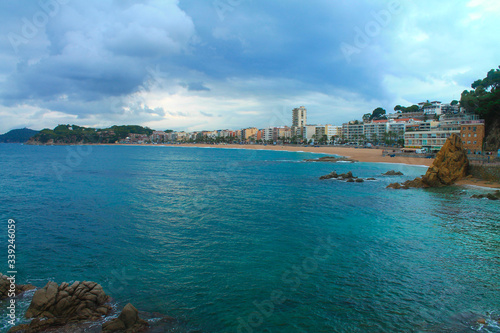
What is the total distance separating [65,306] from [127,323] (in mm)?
2792

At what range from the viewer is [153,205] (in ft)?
93.2

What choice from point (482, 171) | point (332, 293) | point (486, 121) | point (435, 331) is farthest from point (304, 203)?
point (486, 121)

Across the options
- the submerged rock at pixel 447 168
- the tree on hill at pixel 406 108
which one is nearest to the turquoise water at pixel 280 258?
the submerged rock at pixel 447 168

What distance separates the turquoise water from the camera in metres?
10.7

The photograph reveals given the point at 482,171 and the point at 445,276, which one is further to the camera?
the point at 482,171

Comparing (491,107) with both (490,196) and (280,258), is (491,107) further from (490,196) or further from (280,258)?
(280,258)

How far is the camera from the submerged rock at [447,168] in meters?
38.6

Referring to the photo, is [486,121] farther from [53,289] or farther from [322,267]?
[53,289]

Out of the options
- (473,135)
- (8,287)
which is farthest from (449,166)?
(8,287)

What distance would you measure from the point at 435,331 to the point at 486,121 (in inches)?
3053

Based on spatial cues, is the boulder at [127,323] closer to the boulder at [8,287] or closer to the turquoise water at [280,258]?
the turquoise water at [280,258]

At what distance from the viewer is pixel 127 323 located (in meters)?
9.65

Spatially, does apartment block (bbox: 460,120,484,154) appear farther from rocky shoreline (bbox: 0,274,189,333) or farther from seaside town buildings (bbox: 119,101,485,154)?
rocky shoreline (bbox: 0,274,189,333)

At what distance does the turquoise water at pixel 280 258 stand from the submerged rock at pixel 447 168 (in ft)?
30.9
